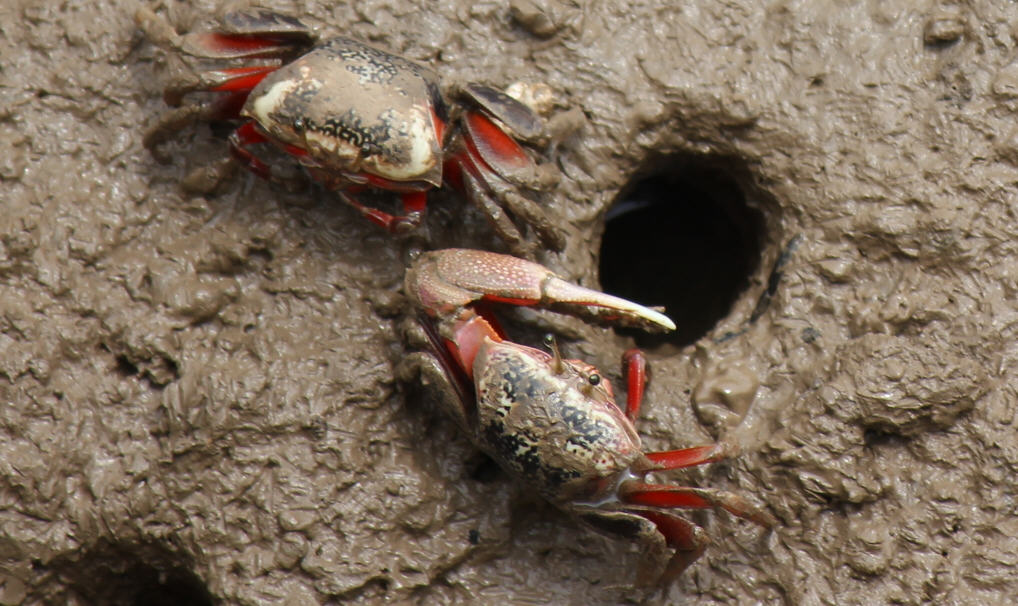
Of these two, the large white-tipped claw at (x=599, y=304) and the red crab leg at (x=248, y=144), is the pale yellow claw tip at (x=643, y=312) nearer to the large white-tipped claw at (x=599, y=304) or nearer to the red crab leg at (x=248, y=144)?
the large white-tipped claw at (x=599, y=304)

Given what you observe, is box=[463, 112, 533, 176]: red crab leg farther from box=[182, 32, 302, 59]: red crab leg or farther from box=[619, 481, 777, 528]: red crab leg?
box=[619, 481, 777, 528]: red crab leg

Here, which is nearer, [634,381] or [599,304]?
[599,304]

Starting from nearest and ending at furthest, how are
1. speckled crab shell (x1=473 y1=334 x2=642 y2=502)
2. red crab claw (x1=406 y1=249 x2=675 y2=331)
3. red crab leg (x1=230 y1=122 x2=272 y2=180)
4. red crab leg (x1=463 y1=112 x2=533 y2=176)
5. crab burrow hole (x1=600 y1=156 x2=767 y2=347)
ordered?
speckled crab shell (x1=473 y1=334 x2=642 y2=502), red crab claw (x1=406 y1=249 x2=675 y2=331), red crab leg (x1=463 y1=112 x2=533 y2=176), red crab leg (x1=230 y1=122 x2=272 y2=180), crab burrow hole (x1=600 y1=156 x2=767 y2=347)

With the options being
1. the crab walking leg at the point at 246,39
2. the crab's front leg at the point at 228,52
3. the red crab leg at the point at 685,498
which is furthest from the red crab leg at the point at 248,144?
the red crab leg at the point at 685,498

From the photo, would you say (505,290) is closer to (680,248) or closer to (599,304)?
(599,304)

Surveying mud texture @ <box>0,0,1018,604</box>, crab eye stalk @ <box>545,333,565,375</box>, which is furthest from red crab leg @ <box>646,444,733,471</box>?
crab eye stalk @ <box>545,333,565,375</box>

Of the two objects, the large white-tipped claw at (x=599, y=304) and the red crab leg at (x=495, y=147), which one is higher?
the red crab leg at (x=495, y=147)

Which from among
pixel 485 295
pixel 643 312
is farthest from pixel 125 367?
pixel 643 312
